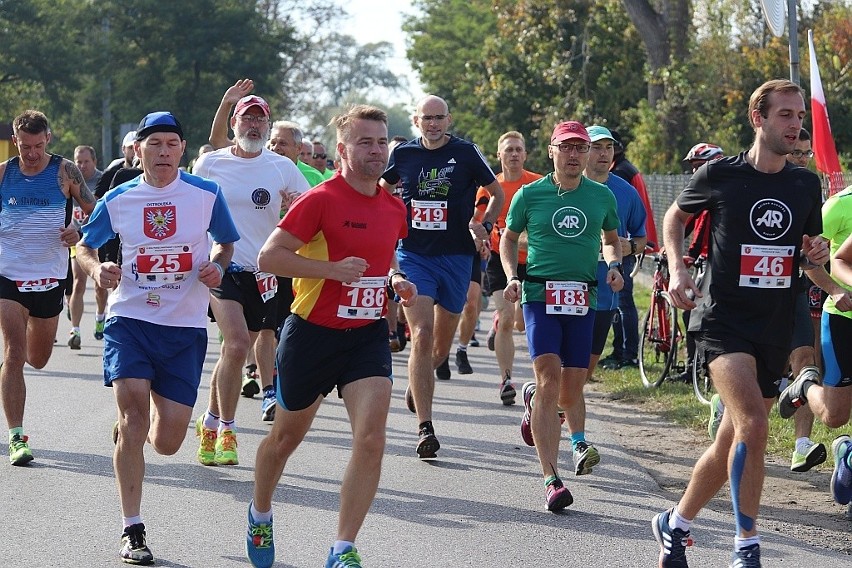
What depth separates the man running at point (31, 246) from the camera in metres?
9.19

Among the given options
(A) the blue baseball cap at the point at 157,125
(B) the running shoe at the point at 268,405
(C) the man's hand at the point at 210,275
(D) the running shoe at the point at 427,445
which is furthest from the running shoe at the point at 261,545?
(B) the running shoe at the point at 268,405

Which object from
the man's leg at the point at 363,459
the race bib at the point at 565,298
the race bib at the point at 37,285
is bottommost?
Result: the man's leg at the point at 363,459

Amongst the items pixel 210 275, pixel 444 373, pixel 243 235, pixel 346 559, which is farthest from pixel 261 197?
pixel 444 373

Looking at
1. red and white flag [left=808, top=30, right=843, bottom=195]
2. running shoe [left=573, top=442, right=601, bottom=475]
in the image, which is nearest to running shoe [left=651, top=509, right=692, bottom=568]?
running shoe [left=573, top=442, right=601, bottom=475]

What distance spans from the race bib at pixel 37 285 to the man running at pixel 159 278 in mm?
2377

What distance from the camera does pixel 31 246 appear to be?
955 cm

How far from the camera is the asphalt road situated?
22.4ft

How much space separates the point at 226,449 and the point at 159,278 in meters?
2.37

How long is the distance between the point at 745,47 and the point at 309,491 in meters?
28.5

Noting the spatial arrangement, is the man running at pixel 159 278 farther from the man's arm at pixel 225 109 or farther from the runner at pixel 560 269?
the man's arm at pixel 225 109

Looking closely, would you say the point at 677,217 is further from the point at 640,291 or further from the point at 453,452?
the point at 640,291

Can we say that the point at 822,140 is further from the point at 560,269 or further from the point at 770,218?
the point at 770,218

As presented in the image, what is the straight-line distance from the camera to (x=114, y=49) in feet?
166

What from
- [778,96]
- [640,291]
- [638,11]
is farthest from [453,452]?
[638,11]
